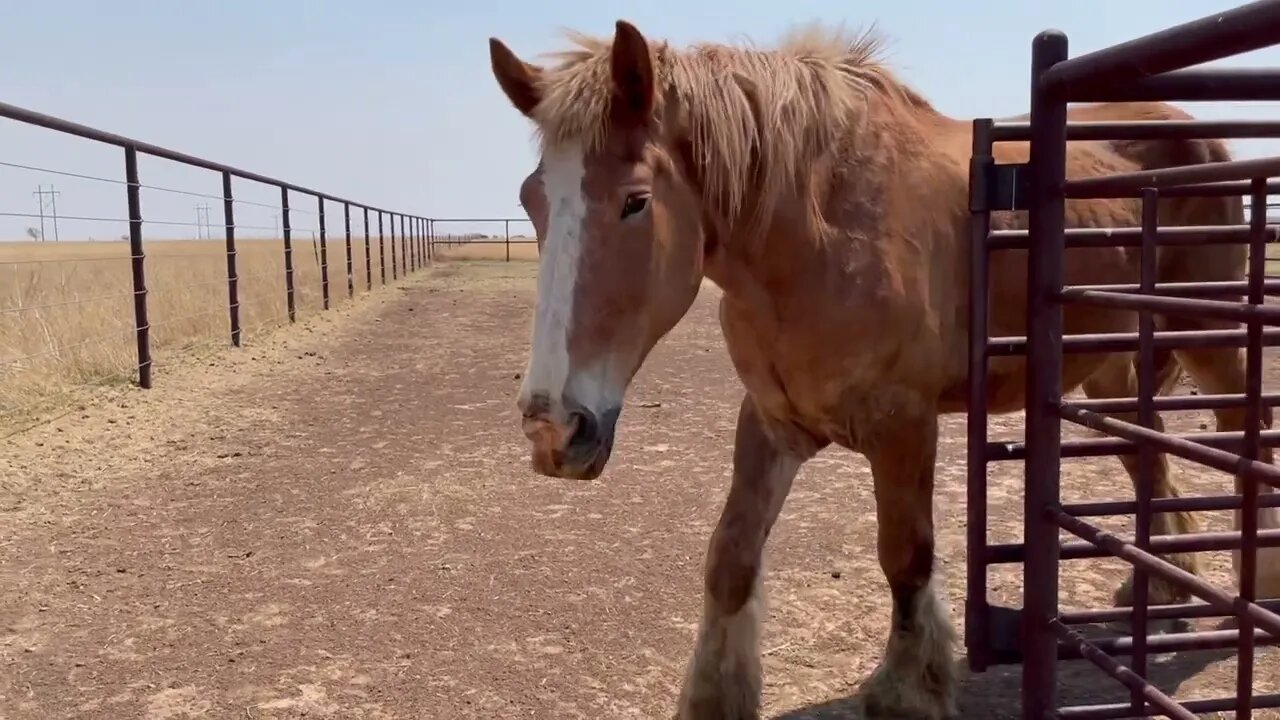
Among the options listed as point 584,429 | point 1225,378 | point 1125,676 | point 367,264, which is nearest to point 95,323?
point 584,429

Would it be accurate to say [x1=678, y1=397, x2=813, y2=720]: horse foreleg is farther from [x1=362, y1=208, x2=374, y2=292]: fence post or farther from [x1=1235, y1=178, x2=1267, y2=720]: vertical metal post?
[x1=362, y1=208, x2=374, y2=292]: fence post

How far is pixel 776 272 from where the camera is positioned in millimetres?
2275

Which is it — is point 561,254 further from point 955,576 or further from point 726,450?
point 726,450

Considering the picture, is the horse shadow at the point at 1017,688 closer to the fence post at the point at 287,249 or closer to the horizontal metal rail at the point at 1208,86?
the horizontal metal rail at the point at 1208,86

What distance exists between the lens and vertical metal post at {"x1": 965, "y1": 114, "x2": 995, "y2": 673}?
179 centimetres

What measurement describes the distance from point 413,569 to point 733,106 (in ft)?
7.32

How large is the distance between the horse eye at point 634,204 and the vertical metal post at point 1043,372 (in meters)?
0.74

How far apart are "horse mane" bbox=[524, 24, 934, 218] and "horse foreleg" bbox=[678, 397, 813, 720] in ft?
2.44

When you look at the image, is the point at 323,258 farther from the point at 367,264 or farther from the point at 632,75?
the point at 632,75

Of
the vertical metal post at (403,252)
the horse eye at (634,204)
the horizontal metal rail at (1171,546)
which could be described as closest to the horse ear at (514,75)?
the horse eye at (634,204)

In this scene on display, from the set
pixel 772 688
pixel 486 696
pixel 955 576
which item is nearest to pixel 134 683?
pixel 486 696

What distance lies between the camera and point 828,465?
487cm

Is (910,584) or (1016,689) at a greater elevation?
(910,584)

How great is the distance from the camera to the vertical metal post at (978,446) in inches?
70.7
